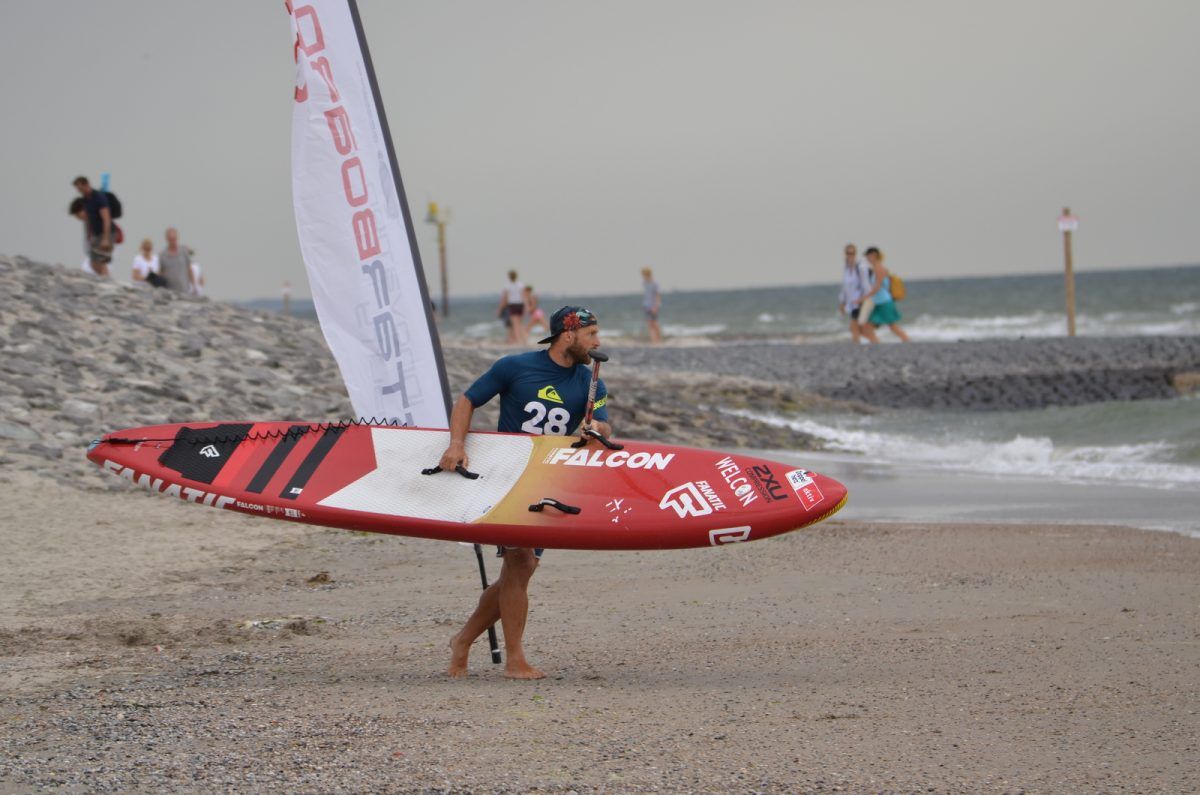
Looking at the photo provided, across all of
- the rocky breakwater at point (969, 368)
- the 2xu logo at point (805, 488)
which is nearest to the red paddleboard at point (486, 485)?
the 2xu logo at point (805, 488)

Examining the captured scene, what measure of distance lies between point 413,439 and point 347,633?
124 cm

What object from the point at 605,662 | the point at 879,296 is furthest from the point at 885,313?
the point at 605,662

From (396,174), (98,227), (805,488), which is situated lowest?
(805,488)

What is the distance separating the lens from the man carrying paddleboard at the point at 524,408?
227 inches

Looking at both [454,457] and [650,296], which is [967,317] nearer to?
[650,296]

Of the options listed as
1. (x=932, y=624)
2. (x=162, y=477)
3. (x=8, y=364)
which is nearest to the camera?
(x=162, y=477)

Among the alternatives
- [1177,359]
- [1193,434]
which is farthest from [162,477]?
[1177,359]

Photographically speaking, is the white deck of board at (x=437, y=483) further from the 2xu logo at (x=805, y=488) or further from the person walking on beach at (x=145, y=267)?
the person walking on beach at (x=145, y=267)

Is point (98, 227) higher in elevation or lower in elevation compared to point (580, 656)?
higher

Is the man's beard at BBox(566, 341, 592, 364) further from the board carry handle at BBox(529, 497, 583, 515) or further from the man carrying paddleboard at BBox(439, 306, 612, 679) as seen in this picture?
the board carry handle at BBox(529, 497, 583, 515)

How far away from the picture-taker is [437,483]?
6.06m

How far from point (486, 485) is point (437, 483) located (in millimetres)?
240

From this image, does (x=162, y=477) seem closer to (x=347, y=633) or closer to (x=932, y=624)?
(x=347, y=633)

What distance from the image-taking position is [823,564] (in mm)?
8688
